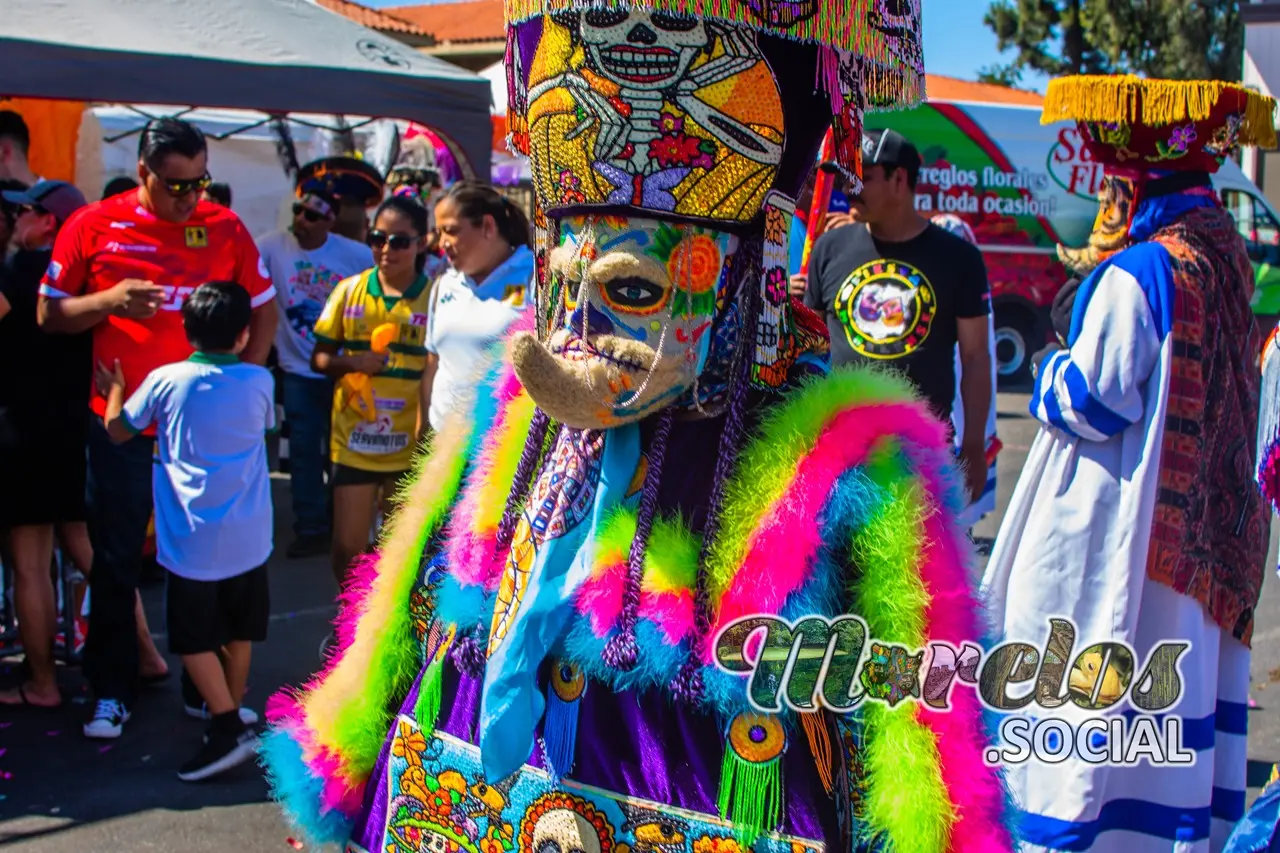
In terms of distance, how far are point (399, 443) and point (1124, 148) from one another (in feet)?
10.2

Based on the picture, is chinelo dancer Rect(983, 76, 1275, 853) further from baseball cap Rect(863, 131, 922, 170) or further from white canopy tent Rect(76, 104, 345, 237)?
white canopy tent Rect(76, 104, 345, 237)

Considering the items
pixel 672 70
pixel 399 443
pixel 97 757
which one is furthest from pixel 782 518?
pixel 399 443

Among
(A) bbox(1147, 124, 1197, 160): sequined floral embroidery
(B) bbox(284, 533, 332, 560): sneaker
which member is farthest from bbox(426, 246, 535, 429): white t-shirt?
(B) bbox(284, 533, 332, 560): sneaker

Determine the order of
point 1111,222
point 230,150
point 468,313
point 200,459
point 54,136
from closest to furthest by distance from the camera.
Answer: point 1111,222 → point 200,459 → point 468,313 → point 54,136 → point 230,150

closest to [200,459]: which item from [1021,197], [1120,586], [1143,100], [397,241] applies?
[397,241]

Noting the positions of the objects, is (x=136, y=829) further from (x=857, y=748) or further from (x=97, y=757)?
(x=857, y=748)

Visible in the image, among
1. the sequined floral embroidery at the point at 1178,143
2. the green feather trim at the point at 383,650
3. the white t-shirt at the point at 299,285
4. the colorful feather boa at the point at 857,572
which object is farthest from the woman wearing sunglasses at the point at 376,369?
the colorful feather boa at the point at 857,572

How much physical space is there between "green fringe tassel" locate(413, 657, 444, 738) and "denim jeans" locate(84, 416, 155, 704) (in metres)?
2.73

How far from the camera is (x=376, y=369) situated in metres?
5.43

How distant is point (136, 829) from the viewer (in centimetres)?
384

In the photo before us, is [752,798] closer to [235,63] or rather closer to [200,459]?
[200,459]

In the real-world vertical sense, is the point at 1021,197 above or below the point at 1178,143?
above

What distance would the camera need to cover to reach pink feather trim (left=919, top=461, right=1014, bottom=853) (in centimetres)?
165

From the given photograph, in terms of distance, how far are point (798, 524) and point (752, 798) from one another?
377mm
